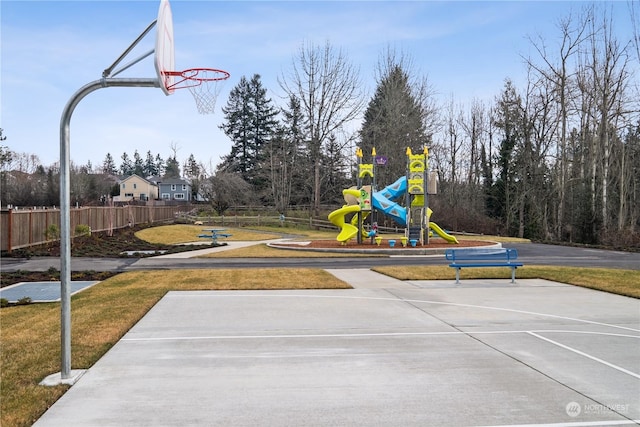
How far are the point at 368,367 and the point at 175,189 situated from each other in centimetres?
10113

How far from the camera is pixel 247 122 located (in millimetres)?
81312

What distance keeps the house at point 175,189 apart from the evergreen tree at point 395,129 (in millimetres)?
58669

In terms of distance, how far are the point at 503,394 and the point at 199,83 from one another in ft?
19.8

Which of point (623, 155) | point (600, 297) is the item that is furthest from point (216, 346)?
point (623, 155)

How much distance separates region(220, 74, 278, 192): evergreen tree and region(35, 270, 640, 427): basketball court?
234 feet

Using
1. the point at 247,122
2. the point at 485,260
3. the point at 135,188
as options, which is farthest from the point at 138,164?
the point at 485,260

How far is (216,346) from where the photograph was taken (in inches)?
279

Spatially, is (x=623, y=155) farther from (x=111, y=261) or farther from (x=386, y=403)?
(x=386, y=403)

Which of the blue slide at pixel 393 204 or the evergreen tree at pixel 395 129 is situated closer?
the blue slide at pixel 393 204

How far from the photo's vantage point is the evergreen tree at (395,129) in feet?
164

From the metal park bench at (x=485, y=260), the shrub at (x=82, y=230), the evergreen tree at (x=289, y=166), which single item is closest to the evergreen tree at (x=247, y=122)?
the evergreen tree at (x=289, y=166)

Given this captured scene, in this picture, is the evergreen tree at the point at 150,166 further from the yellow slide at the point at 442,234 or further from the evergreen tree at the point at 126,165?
the yellow slide at the point at 442,234

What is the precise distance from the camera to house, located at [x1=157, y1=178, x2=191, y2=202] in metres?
102

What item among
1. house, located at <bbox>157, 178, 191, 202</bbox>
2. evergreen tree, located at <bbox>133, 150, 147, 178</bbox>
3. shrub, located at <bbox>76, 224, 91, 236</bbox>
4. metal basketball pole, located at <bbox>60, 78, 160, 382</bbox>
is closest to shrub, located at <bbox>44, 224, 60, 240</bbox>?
shrub, located at <bbox>76, 224, 91, 236</bbox>
